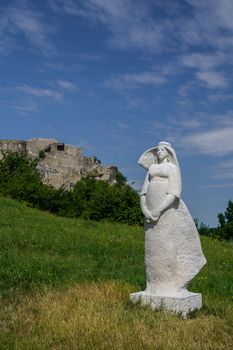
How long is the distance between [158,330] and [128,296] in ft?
6.31

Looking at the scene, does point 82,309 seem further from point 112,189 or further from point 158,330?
point 112,189

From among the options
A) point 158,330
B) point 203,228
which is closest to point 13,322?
point 158,330

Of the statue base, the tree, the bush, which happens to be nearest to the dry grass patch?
the statue base

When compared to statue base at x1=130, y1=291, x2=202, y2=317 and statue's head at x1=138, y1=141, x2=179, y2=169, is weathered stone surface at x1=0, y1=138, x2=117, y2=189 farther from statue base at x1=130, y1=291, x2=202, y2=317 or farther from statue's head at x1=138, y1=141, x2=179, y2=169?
statue base at x1=130, y1=291, x2=202, y2=317

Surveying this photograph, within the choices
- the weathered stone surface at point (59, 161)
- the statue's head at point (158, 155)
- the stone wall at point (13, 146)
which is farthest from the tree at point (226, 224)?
the statue's head at point (158, 155)

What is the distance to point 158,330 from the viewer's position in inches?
281

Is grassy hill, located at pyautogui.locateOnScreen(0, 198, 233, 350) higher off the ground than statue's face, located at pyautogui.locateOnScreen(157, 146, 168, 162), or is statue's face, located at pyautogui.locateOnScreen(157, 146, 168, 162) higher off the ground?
statue's face, located at pyautogui.locateOnScreen(157, 146, 168, 162)

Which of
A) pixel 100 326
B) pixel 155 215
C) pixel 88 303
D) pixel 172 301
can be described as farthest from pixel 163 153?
pixel 100 326

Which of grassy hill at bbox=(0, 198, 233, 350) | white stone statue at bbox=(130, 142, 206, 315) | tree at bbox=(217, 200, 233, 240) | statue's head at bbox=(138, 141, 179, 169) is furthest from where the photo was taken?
tree at bbox=(217, 200, 233, 240)

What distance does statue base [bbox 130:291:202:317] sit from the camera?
26.8ft

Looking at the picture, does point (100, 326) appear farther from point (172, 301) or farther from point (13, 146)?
point (13, 146)

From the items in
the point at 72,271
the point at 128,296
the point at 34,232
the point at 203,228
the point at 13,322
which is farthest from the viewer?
the point at 203,228

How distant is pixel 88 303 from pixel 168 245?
1.41m

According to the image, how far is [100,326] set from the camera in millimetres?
7266
